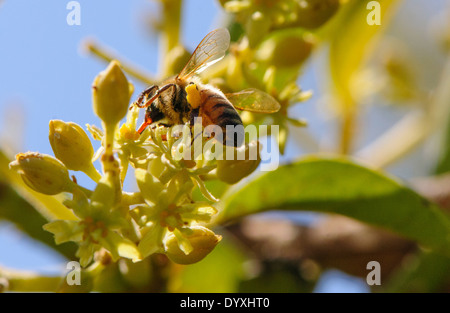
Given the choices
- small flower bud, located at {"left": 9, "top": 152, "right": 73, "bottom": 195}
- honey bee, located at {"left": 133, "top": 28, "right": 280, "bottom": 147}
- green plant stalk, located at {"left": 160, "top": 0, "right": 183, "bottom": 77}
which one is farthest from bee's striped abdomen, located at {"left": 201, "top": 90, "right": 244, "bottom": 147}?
green plant stalk, located at {"left": 160, "top": 0, "right": 183, "bottom": 77}

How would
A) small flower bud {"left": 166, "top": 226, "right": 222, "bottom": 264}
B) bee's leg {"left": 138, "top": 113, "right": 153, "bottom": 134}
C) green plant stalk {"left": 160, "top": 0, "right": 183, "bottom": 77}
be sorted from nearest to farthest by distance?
small flower bud {"left": 166, "top": 226, "right": 222, "bottom": 264} < bee's leg {"left": 138, "top": 113, "right": 153, "bottom": 134} < green plant stalk {"left": 160, "top": 0, "right": 183, "bottom": 77}

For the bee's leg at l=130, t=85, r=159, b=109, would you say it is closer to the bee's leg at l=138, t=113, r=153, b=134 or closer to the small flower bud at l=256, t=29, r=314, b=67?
the bee's leg at l=138, t=113, r=153, b=134

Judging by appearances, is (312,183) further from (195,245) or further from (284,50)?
(195,245)

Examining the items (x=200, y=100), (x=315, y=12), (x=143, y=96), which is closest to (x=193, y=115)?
(x=200, y=100)

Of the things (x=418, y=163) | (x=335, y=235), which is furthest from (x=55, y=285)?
(x=418, y=163)

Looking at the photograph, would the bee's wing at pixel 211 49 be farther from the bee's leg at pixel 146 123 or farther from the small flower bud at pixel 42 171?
the small flower bud at pixel 42 171

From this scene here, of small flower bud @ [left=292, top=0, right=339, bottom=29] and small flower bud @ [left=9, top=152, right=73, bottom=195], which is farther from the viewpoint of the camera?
small flower bud @ [left=292, top=0, right=339, bottom=29]
